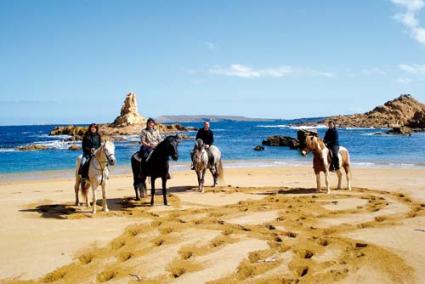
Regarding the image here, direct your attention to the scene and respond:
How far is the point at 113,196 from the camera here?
13.8 metres

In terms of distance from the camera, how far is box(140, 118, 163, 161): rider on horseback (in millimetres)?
12087

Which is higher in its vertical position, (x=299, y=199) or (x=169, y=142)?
(x=169, y=142)

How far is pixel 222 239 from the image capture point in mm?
7844

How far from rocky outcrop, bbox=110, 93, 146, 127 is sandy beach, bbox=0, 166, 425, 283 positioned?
69.5 metres

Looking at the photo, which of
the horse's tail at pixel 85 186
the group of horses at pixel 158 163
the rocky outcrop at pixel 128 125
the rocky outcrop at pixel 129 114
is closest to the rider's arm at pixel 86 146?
the group of horses at pixel 158 163

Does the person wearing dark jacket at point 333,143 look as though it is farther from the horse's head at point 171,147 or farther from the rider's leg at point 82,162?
the rider's leg at point 82,162

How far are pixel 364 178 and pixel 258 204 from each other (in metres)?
8.02

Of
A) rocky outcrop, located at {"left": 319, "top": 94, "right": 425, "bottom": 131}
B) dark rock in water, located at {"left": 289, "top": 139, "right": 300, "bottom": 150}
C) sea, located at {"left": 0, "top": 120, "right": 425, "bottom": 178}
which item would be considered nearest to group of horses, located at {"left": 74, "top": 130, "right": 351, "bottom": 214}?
sea, located at {"left": 0, "top": 120, "right": 425, "bottom": 178}

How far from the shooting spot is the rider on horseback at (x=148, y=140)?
1209 cm

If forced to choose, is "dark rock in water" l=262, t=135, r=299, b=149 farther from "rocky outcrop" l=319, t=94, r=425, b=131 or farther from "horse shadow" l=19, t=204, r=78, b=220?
"rocky outcrop" l=319, t=94, r=425, b=131

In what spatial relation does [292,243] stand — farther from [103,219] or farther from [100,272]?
[103,219]

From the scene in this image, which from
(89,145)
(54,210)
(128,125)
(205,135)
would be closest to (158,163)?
(89,145)

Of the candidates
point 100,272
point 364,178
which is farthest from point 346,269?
point 364,178

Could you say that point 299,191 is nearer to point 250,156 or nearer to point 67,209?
point 67,209
